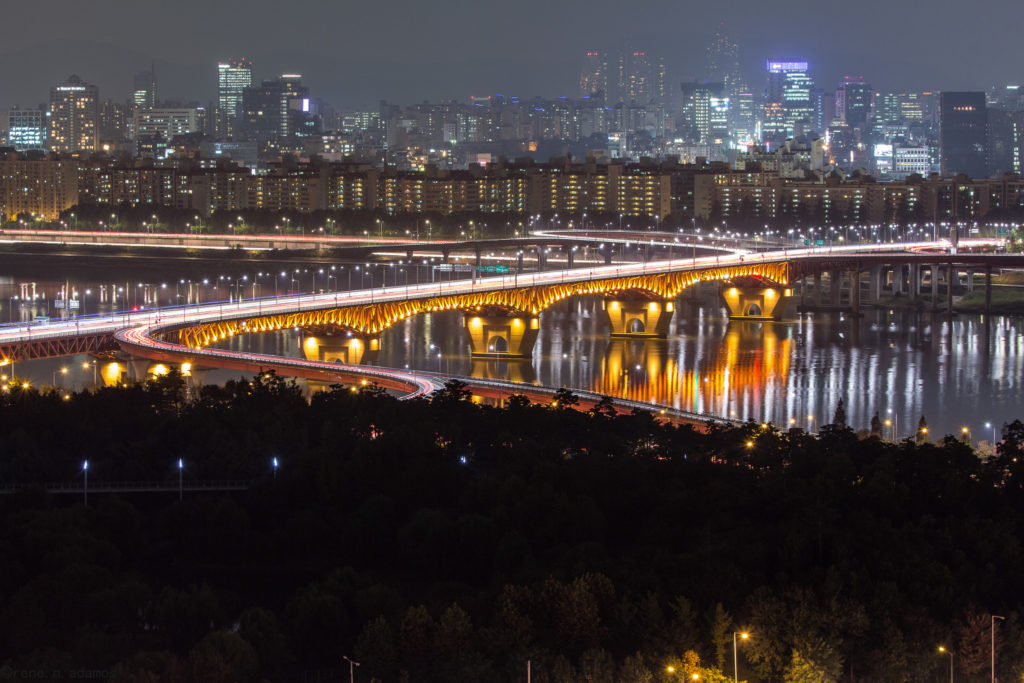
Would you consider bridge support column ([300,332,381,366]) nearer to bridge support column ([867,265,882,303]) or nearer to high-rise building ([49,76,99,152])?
Answer: bridge support column ([867,265,882,303])

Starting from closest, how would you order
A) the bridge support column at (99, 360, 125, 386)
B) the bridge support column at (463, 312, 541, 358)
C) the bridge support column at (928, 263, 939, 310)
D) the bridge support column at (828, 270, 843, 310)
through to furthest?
1. the bridge support column at (99, 360, 125, 386)
2. the bridge support column at (463, 312, 541, 358)
3. the bridge support column at (928, 263, 939, 310)
4. the bridge support column at (828, 270, 843, 310)

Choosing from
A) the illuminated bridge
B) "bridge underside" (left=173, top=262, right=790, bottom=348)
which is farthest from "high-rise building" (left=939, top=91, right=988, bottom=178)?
"bridge underside" (left=173, top=262, right=790, bottom=348)

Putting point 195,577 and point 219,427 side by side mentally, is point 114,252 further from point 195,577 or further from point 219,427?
point 195,577

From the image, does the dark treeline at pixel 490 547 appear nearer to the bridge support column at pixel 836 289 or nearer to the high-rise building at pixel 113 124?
the bridge support column at pixel 836 289

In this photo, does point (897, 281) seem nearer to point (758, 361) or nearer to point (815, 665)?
point (758, 361)

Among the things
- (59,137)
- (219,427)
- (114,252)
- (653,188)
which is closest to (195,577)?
(219,427)

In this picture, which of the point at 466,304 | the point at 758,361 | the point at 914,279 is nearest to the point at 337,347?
the point at 466,304
